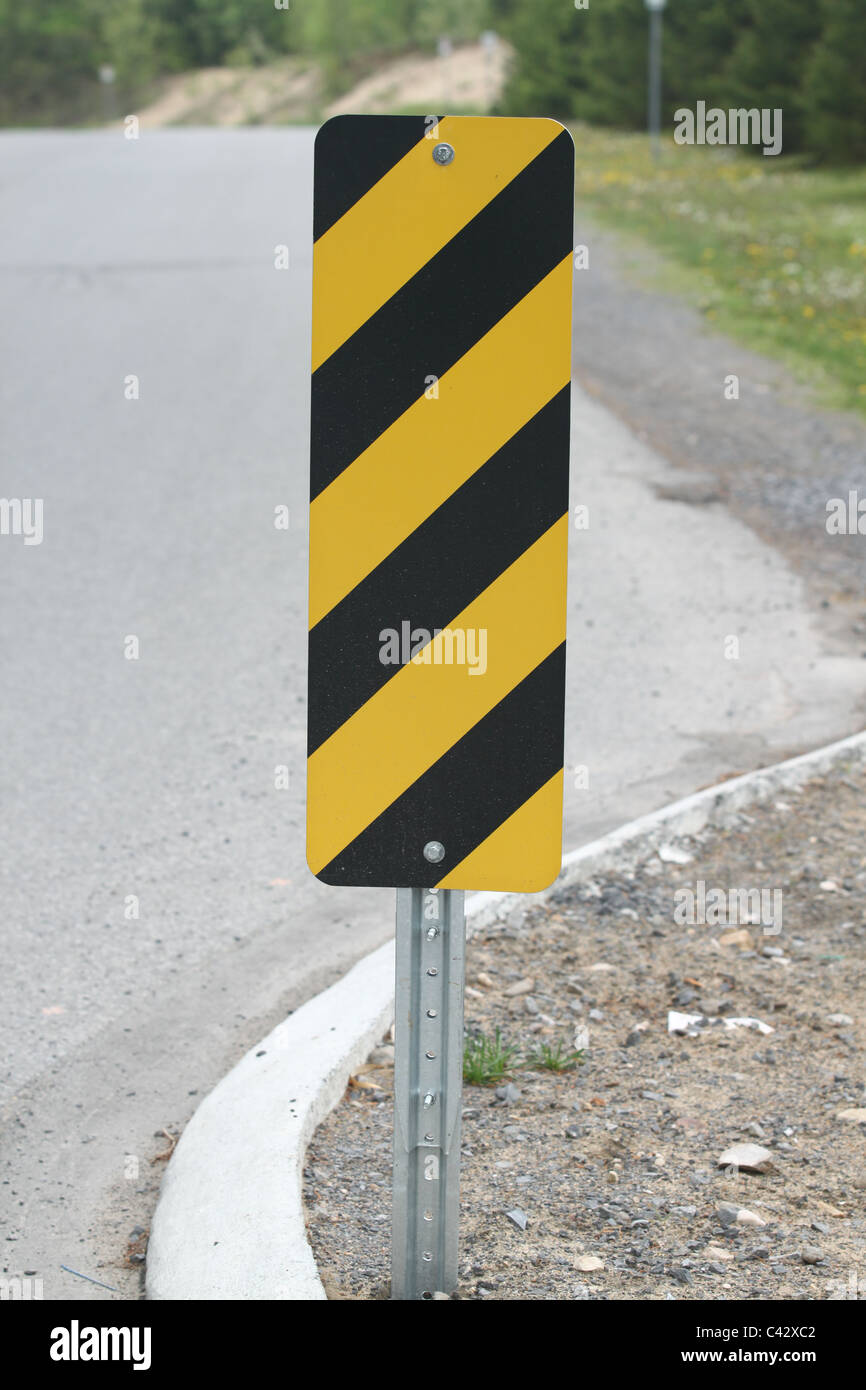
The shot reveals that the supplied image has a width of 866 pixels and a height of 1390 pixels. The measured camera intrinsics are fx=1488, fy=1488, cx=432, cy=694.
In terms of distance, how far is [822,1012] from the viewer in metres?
3.51

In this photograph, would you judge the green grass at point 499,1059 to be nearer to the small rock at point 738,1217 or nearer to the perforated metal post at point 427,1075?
the small rock at point 738,1217

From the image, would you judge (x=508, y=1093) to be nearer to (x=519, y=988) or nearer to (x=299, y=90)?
(x=519, y=988)

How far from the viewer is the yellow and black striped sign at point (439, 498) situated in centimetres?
212

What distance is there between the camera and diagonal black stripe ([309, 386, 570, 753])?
7.08ft

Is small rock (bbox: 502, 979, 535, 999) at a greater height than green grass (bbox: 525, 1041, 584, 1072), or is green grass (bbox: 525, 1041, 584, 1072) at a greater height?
small rock (bbox: 502, 979, 535, 999)

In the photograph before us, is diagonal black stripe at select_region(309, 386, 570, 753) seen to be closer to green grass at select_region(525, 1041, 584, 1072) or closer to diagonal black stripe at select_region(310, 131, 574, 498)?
diagonal black stripe at select_region(310, 131, 574, 498)

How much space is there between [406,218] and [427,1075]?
1.28 metres

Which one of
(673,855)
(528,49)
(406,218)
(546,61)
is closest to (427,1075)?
(406,218)

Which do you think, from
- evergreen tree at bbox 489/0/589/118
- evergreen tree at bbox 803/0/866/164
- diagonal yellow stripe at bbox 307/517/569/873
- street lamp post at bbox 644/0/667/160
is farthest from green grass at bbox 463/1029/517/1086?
evergreen tree at bbox 489/0/589/118

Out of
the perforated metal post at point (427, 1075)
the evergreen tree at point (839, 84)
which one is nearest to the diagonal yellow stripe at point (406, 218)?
the perforated metal post at point (427, 1075)

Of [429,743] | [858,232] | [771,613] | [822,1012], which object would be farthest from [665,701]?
[858,232]

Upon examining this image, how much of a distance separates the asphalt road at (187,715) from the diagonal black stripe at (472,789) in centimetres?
103

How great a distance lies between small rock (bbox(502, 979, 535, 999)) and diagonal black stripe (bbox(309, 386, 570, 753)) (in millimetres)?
1593
